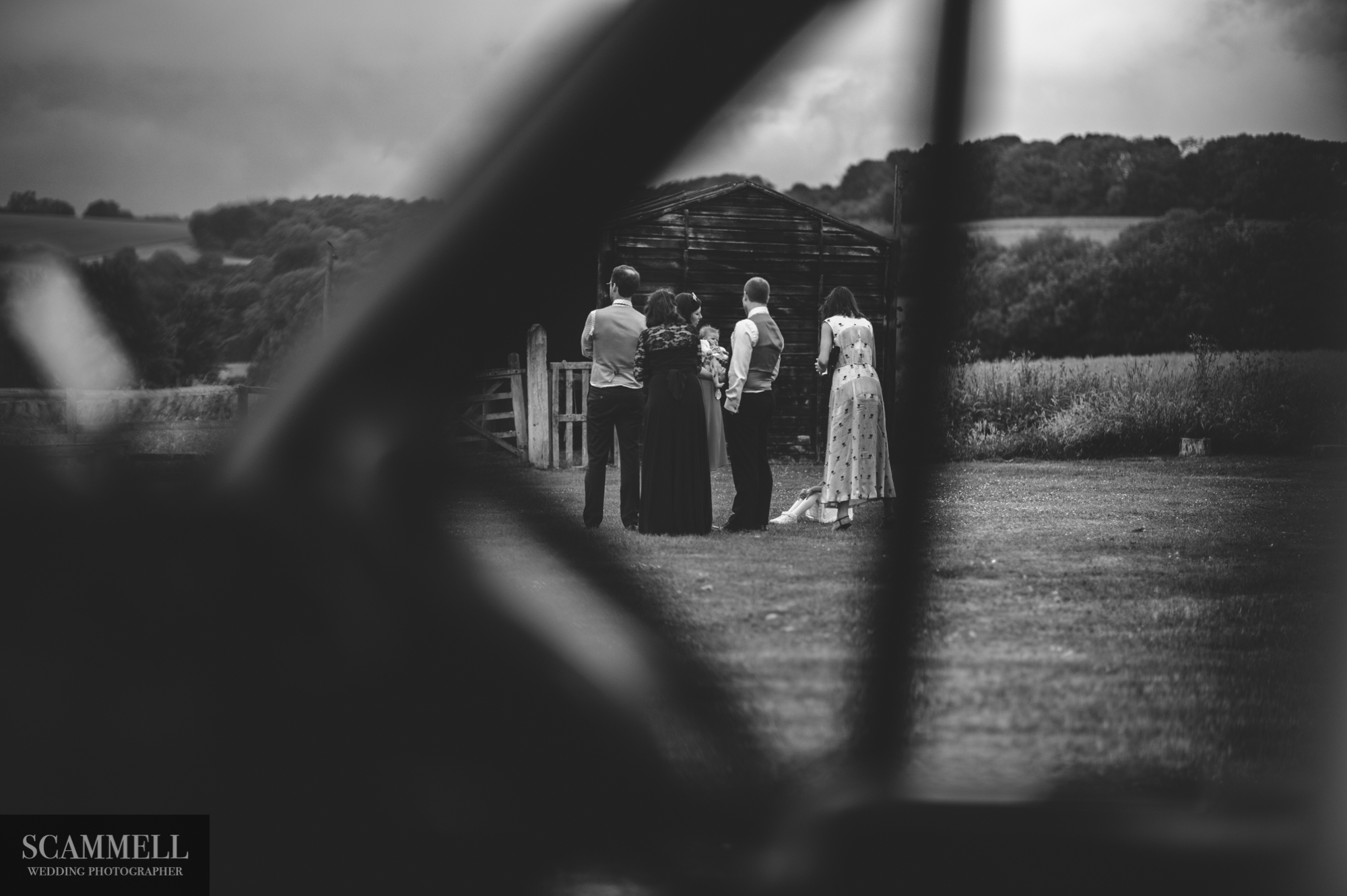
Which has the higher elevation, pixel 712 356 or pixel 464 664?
pixel 712 356

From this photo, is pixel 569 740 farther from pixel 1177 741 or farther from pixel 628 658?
pixel 1177 741

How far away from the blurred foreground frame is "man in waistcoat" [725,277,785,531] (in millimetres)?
2219

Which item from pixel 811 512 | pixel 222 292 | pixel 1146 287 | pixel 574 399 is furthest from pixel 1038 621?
pixel 574 399

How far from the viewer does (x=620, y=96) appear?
32 cm

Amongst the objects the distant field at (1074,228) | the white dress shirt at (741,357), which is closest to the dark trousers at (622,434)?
the white dress shirt at (741,357)

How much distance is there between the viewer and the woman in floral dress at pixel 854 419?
3113 millimetres

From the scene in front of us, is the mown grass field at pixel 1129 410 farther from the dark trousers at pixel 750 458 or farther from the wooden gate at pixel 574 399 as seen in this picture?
the dark trousers at pixel 750 458

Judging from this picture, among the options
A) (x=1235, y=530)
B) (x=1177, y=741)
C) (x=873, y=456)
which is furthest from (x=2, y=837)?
(x=1235, y=530)

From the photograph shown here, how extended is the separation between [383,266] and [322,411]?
55mm

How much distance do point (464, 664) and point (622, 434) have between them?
8.40 feet

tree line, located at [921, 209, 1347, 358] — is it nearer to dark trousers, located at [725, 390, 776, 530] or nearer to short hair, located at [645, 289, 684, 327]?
dark trousers, located at [725, 390, 776, 530]

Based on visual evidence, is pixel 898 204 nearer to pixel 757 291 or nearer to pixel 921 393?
pixel 921 393

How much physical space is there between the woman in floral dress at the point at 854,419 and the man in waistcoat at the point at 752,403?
163mm

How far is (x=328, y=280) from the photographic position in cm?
37
